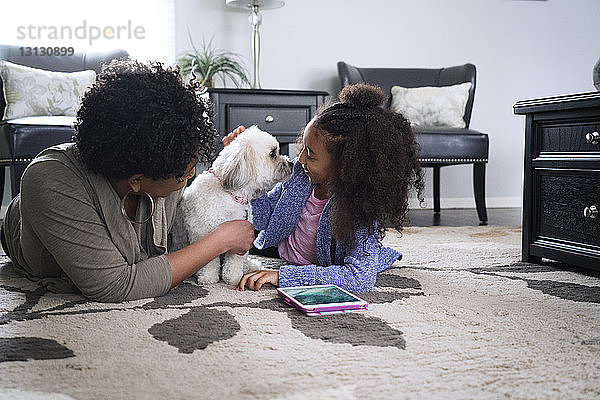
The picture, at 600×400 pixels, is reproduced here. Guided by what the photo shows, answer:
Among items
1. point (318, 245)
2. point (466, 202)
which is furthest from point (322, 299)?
point (466, 202)

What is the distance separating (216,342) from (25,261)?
2.97 feet

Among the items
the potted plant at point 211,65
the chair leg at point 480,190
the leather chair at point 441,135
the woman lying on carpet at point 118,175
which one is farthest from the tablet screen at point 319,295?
the chair leg at point 480,190

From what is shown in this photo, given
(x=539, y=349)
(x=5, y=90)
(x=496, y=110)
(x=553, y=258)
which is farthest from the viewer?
(x=496, y=110)

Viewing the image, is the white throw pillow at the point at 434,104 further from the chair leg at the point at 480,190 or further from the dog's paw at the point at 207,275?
the dog's paw at the point at 207,275

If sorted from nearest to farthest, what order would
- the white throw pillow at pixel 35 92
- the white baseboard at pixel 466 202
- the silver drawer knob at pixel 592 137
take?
the silver drawer knob at pixel 592 137 → the white throw pillow at pixel 35 92 → the white baseboard at pixel 466 202

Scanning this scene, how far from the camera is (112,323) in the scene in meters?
1.39

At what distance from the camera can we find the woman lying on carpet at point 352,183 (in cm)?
173

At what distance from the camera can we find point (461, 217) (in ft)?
13.3

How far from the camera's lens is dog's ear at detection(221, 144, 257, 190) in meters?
1.76

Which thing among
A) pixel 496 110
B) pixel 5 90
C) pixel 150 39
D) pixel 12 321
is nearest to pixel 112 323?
pixel 12 321

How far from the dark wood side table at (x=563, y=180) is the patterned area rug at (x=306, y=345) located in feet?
0.76

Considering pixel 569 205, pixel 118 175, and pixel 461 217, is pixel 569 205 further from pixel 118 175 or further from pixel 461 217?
pixel 461 217

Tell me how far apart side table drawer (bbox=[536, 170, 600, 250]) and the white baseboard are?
94.6 inches

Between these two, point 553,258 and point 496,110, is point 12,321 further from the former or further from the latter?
point 496,110
